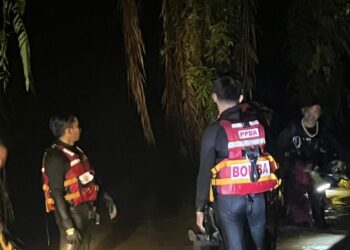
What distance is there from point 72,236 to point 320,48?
3.35 m

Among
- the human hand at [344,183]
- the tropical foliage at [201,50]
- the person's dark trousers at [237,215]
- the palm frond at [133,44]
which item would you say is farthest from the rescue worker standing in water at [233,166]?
the human hand at [344,183]

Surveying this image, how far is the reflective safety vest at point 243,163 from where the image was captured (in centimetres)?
429

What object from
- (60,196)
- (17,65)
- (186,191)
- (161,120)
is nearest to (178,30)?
(17,65)

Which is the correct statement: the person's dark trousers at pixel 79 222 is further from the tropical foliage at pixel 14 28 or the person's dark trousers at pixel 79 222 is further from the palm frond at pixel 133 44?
the palm frond at pixel 133 44

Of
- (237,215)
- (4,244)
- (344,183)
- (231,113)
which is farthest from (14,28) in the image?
(344,183)

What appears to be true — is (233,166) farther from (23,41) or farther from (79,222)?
(23,41)

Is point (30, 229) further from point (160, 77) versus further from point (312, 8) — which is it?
point (312, 8)

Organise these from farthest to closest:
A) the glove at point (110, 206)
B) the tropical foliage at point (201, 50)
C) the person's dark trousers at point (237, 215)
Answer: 1. the tropical foliage at point (201, 50)
2. the glove at point (110, 206)
3. the person's dark trousers at point (237, 215)

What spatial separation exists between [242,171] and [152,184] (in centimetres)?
574

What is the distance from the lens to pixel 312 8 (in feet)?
22.0

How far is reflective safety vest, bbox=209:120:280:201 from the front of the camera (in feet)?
14.1


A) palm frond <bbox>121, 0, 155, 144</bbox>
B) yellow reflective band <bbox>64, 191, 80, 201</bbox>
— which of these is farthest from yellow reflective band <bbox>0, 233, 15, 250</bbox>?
palm frond <bbox>121, 0, 155, 144</bbox>

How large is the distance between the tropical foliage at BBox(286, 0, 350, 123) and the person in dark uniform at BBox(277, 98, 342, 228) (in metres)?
0.36

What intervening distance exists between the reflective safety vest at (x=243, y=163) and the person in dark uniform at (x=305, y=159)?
2162 mm
